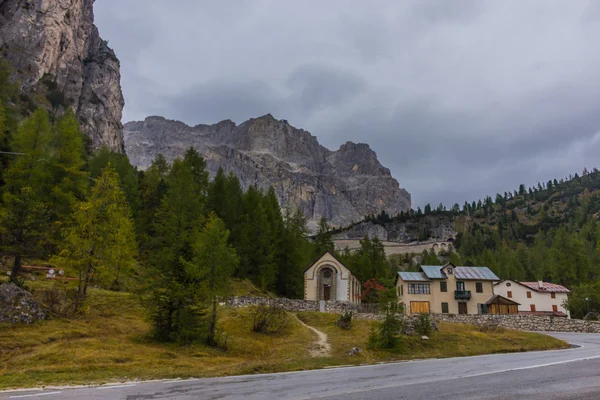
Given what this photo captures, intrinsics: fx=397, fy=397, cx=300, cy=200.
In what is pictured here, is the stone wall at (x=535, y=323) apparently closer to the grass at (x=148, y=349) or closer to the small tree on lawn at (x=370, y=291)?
the grass at (x=148, y=349)

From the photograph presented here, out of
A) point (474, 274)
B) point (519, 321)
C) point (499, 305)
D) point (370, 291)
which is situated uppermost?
point (474, 274)

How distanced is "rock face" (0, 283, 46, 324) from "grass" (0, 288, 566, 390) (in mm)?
682

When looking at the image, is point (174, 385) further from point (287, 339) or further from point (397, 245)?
point (397, 245)

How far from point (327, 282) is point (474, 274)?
20690 millimetres

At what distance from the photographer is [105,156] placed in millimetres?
58094

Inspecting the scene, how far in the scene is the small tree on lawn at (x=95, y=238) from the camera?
999 inches

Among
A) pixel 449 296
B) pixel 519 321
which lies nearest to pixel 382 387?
pixel 519 321

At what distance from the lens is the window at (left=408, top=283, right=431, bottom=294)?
5503 cm

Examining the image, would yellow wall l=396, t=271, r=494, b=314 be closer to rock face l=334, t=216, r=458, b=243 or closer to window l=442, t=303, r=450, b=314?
window l=442, t=303, r=450, b=314

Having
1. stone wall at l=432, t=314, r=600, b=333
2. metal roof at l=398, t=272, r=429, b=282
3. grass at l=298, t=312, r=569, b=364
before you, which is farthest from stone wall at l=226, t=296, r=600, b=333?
metal roof at l=398, t=272, r=429, b=282

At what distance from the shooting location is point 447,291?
5462 cm

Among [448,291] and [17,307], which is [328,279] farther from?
[17,307]

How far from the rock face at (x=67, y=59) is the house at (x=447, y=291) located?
317ft

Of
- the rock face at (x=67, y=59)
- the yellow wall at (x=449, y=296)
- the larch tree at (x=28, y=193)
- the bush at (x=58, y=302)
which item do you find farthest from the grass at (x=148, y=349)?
the rock face at (x=67, y=59)
